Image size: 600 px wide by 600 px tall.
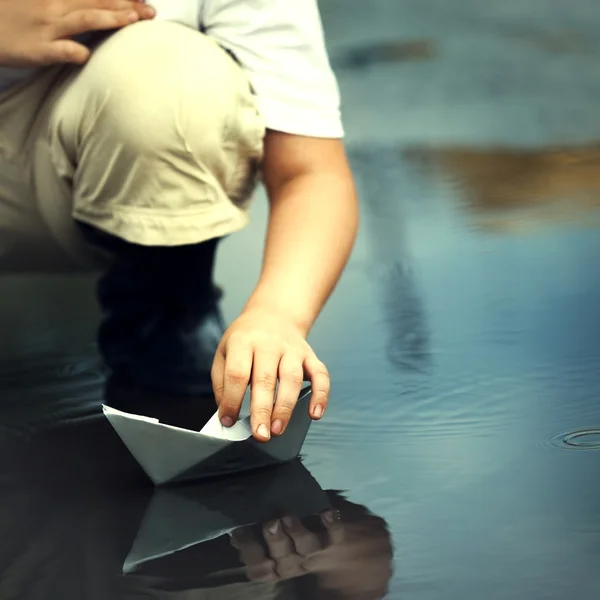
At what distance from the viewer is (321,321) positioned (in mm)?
1406

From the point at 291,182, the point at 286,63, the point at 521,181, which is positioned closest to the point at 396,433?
the point at 291,182

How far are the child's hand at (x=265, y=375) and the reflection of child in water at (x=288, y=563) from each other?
0.08 metres

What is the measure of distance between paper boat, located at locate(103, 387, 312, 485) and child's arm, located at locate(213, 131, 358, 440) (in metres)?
0.03

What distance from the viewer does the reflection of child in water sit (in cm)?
79

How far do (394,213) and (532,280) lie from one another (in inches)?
18.1

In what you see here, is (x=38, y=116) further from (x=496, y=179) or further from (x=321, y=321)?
(x=496, y=179)

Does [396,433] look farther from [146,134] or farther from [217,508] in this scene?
[146,134]

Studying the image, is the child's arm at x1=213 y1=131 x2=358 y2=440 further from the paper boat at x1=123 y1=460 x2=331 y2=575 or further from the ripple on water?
the ripple on water

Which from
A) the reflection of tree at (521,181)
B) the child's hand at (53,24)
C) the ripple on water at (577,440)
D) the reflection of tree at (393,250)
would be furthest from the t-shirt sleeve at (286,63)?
the reflection of tree at (521,181)

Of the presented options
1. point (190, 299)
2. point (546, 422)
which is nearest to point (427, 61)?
point (190, 299)

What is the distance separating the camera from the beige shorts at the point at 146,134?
3.58ft

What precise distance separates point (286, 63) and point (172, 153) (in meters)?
0.16

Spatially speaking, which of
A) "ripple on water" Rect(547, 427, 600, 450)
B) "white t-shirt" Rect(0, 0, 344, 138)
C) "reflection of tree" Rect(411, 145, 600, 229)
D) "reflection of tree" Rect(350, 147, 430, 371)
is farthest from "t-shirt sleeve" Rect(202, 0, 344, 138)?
"reflection of tree" Rect(411, 145, 600, 229)

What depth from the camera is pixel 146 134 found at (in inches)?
42.8
